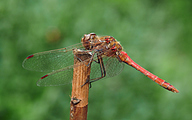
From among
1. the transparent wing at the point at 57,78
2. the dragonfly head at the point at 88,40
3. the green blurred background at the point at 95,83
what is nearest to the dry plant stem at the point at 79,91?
the transparent wing at the point at 57,78

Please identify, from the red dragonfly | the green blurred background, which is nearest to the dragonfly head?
the red dragonfly

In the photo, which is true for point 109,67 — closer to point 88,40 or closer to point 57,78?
point 88,40

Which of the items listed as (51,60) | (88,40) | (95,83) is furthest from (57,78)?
(95,83)

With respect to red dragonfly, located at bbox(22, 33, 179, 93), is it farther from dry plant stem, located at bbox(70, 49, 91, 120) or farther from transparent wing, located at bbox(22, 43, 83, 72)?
dry plant stem, located at bbox(70, 49, 91, 120)

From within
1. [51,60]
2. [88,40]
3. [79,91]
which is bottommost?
[79,91]

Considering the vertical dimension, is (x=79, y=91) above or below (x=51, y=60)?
below

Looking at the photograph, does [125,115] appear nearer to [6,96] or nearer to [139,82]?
[139,82]
